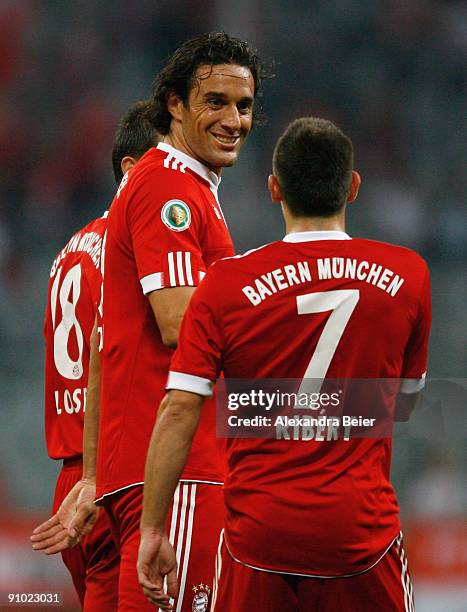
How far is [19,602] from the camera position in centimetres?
472

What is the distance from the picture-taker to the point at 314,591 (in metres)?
1.98

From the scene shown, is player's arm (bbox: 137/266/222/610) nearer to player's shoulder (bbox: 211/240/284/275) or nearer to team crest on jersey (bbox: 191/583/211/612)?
player's shoulder (bbox: 211/240/284/275)

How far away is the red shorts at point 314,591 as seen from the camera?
1981 mm

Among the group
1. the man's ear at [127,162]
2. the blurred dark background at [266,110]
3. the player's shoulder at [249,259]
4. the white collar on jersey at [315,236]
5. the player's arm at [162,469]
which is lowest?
the player's arm at [162,469]

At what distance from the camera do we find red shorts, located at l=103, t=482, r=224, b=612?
2309 millimetres

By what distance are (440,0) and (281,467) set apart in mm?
6298

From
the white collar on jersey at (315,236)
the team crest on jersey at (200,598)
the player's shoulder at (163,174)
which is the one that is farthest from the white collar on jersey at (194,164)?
the team crest on jersey at (200,598)

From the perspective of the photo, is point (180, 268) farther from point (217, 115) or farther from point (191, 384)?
point (217, 115)

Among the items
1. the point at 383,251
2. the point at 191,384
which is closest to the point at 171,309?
the point at 191,384

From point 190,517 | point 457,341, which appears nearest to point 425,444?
point 457,341

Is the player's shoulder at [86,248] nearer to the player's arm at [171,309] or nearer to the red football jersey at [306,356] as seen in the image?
the player's arm at [171,309]

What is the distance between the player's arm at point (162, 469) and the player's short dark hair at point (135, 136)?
1.59m

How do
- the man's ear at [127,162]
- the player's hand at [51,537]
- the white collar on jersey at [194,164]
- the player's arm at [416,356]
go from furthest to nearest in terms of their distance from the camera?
1. the man's ear at [127,162]
2. the player's hand at [51,537]
3. the white collar on jersey at [194,164]
4. the player's arm at [416,356]

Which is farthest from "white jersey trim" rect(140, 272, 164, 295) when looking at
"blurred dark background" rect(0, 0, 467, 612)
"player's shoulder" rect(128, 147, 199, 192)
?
"blurred dark background" rect(0, 0, 467, 612)
